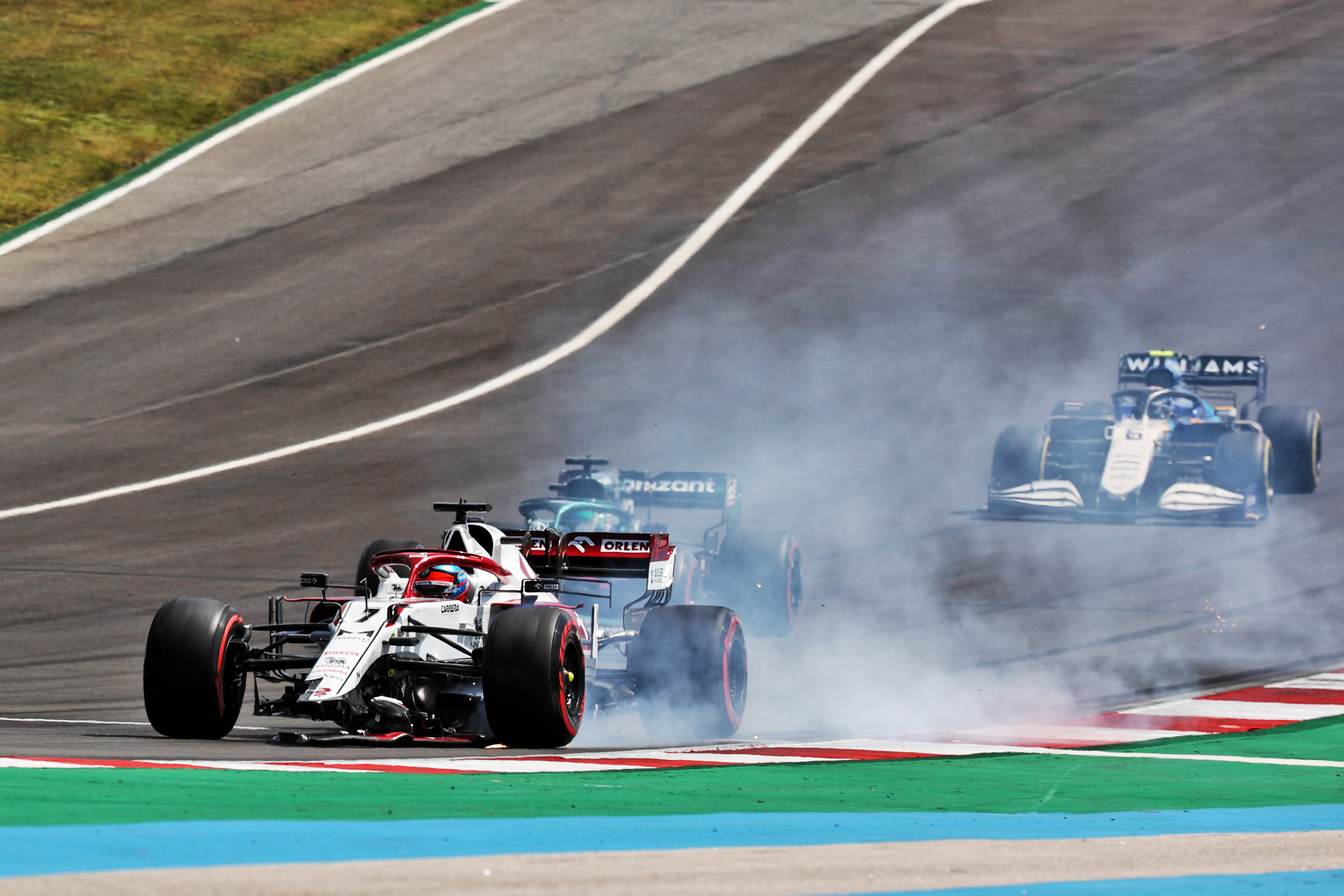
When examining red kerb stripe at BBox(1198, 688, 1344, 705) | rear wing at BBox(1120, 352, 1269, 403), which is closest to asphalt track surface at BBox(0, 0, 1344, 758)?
red kerb stripe at BBox(1198, 688, 1344, 705)

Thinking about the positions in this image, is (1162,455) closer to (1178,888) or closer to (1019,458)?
(1019,458)

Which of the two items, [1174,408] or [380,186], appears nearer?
[1174,408]

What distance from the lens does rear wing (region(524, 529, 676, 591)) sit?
1197cm

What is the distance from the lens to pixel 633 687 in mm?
11266

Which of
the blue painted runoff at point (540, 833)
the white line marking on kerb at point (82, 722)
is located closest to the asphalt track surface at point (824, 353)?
the white line marking on kerb at point (82, 722)

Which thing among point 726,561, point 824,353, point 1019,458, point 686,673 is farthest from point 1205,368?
point 686,673

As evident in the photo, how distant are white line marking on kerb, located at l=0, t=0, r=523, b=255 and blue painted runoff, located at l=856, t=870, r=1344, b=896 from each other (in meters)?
26.2

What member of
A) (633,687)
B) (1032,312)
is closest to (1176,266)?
(1032,312)

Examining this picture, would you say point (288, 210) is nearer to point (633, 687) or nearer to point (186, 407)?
point (186, 407)

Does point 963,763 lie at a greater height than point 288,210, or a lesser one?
lesser

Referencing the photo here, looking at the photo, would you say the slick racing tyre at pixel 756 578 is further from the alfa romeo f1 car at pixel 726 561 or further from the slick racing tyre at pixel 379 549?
the slick racing tyre at pixel 379 549

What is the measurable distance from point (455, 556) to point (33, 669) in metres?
4.14

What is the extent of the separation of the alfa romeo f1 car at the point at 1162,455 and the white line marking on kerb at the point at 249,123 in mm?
17366

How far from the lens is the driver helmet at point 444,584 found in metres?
10.5
